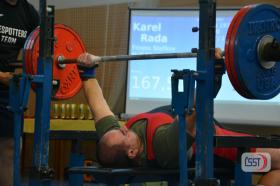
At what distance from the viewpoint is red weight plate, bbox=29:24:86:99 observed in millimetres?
2803

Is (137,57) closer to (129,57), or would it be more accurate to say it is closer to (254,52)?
(129,57)

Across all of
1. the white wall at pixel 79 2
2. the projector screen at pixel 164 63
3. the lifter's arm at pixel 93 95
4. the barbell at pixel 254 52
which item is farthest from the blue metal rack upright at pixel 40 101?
the white wall at pixel 79 2

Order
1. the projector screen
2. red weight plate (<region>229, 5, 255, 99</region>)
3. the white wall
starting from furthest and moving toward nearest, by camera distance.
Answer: the white wall
the projector screen
red weight plate (<region>229, 5, 255, 99</region>)

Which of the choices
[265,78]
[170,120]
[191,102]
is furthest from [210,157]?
[170,120]

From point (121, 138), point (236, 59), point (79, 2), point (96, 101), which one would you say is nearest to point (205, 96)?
point (236, 59)

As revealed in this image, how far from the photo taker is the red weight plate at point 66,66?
280cm

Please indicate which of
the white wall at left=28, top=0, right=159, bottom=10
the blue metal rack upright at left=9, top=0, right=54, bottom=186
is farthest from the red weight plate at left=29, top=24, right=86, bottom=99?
the white wall at left=28, top=0, right=159, bottom=10

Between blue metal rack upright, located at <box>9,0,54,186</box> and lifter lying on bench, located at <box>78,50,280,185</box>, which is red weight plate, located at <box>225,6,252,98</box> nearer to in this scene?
lifter lying on bench, located at <box>78,50,280,185</box>

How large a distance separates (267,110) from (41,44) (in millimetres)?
2328

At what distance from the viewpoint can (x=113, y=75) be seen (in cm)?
520

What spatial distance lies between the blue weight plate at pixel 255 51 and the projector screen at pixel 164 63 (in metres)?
2.31

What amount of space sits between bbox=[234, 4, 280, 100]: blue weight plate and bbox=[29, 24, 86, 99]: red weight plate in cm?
109

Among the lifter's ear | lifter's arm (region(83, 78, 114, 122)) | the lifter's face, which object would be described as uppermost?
lifter's arm (region(83, 78, 114, 122))

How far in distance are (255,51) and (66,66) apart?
1154mm
